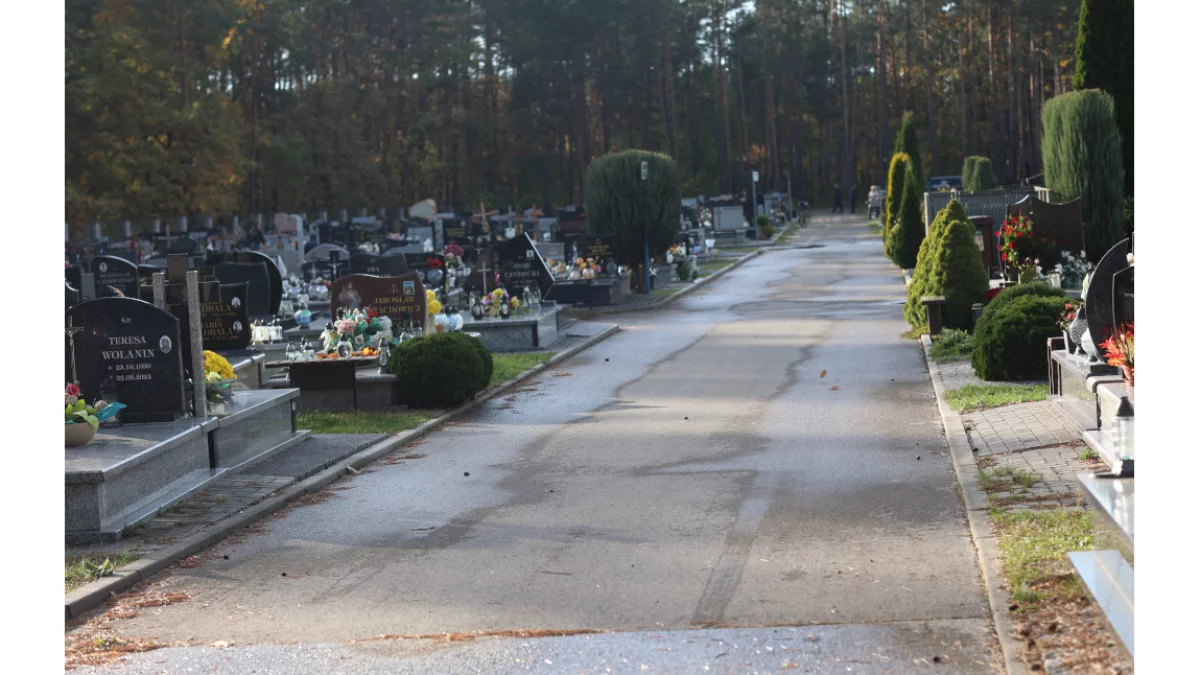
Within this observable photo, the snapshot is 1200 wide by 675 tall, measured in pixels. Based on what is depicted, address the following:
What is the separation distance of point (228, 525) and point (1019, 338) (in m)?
9.30

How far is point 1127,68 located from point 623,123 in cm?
8343

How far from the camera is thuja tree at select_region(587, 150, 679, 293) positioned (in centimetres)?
3378

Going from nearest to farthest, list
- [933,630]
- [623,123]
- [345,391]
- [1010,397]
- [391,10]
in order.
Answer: [933,630] < [1010,397] < [345,391] < [391,10] < [623,123]

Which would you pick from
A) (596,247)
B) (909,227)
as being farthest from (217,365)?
(909,227)

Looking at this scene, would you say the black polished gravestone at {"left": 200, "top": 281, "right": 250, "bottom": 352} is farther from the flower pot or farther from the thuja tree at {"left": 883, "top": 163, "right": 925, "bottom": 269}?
the thuja tree at {"left": 883, "top": 163, "right": 925, "bottom": 269}

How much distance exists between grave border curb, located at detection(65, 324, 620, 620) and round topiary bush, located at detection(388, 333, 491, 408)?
27cm

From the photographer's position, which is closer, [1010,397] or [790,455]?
[790,455]

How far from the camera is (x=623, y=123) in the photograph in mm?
108875

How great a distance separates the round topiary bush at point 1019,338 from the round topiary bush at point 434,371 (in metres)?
5.92

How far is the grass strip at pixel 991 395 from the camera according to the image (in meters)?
14.2

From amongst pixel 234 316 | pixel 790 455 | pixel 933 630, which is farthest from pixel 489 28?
pixel 933 630

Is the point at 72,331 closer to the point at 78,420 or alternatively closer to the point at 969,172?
the point at 78,420

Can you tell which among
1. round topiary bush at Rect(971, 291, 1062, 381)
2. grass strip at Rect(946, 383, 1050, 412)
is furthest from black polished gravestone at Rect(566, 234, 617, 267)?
grass strip at Rect(946, 383, 1050, 412)
